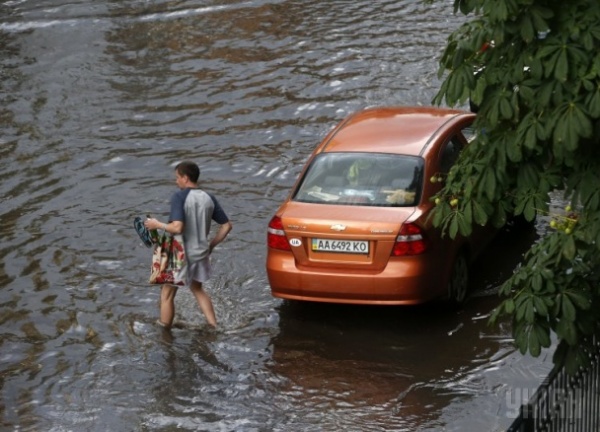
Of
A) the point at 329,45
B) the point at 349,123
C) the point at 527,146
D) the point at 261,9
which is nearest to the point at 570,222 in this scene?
the point at 527,146

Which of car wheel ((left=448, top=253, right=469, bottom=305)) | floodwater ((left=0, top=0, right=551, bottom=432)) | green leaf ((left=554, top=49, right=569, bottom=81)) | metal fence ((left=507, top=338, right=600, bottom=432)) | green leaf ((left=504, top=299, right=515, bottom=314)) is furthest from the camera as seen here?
car wheel ((left=448, top=253, right=469, bottom=305))

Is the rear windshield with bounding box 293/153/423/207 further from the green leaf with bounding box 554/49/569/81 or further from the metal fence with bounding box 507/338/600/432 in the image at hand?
the green leaf with bounding box 554/49/569/81

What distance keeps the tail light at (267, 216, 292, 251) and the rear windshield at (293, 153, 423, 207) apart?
0.40 metres

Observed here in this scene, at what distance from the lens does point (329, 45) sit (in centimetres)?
2145

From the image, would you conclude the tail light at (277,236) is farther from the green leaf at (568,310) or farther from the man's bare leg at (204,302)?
the green leaf at (568,310)

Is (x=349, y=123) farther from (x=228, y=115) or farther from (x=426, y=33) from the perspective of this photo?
(x=426, y=33)

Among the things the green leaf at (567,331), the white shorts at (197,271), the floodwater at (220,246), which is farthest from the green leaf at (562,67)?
the white shorts at (197,271)

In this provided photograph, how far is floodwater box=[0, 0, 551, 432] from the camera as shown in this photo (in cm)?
1003

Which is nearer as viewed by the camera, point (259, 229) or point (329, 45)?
point (259, 229)

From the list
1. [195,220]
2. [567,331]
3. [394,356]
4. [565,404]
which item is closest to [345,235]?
[394,356]

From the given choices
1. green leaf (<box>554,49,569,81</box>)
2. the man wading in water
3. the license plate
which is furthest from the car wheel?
green leaf (<box>554,49,569,81</box>)

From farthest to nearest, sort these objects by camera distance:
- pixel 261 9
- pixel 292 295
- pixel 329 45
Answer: pixel 261 9 < pixel 329 45 < pixel 292 295

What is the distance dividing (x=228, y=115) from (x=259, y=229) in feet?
15.2

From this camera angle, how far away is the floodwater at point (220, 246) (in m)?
10.0
